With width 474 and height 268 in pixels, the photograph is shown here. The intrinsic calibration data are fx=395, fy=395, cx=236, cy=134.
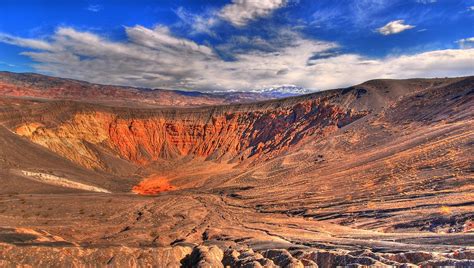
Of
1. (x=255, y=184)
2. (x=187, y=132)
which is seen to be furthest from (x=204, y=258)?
(x=187, y=132)

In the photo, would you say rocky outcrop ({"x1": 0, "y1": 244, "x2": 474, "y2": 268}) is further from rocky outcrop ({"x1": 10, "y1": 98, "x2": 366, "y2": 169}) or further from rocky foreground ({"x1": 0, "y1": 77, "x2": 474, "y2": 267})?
rocky outcrop ({"x1": 10, "y1": 98, "x2": 366, "y2": 169})

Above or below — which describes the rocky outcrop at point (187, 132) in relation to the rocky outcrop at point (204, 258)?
above

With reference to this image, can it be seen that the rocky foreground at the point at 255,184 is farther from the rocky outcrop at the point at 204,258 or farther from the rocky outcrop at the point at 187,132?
the rocky outcrop at the point at 187,132

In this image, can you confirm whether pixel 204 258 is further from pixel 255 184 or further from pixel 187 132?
pixel 187 132

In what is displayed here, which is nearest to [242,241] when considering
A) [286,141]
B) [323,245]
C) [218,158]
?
[323,245]

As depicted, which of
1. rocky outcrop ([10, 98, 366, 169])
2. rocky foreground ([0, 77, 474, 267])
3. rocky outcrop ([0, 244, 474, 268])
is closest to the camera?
rocky outcrop ([0, 244, 474, 268])

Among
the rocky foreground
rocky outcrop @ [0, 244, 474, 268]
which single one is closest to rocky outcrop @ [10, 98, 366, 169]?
the rocky foreground

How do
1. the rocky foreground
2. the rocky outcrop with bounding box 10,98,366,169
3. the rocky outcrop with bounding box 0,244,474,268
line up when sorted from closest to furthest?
the rocky outcrop with bounding box 0,244,474,268 → the rocky foreground → the rocky outcrop with bounding box 10,98,366,169

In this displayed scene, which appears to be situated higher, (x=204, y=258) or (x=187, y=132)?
(x=187, y=132)

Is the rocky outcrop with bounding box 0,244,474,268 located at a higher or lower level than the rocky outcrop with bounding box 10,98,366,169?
lower

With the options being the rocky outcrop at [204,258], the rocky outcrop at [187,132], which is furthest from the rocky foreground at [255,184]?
the rocky outcrop at [187,132]

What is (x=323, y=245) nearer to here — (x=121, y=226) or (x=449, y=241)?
(x=449, y=241)
